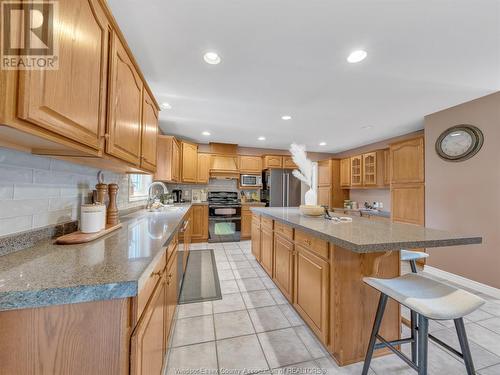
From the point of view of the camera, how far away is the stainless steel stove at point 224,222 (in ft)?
14.6

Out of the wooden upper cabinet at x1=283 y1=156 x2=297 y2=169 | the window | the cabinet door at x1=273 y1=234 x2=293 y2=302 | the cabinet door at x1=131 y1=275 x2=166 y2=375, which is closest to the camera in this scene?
the cabinet door at x1=131 y1=275 x2=166 y2=375

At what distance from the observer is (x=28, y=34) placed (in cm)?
61

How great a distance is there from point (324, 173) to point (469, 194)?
3.17 m

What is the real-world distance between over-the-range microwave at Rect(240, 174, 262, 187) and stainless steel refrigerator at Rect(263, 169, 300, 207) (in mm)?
292

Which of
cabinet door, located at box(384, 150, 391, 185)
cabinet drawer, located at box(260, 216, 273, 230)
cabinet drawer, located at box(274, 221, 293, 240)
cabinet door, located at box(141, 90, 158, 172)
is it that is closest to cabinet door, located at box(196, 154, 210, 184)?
cabinet drawer, located at box(260, 216, 273, 230)

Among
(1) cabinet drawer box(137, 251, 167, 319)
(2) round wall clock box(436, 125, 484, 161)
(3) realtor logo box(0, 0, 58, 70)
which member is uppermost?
(2) round wall clock box(436, 125, 484, 161)

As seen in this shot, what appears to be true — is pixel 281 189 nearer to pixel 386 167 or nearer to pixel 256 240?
pixel 256 240

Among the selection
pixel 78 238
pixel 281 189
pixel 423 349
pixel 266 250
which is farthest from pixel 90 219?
pixel 281 189

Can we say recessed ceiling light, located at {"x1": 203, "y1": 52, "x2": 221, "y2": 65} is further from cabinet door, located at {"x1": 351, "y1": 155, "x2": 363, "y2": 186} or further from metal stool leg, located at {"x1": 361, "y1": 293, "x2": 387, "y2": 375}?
cabinet door, located at {"x1": 351, "y1": 155, "x2": 363, "y2": 186}

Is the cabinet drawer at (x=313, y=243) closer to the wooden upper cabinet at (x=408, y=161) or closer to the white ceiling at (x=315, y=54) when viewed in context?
the white ceiling at (x=315, y=54)

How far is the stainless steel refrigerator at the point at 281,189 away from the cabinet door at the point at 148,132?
3177mm

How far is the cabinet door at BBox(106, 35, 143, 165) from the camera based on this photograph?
3.71ft

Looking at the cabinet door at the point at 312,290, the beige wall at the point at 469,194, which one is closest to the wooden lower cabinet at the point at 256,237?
the cabinet door at the point at 312,290

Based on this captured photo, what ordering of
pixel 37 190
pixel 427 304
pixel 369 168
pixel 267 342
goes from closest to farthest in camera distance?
pixel 427 304 < pixel 37 190 < pixel 267 342 < pixel 369 168
